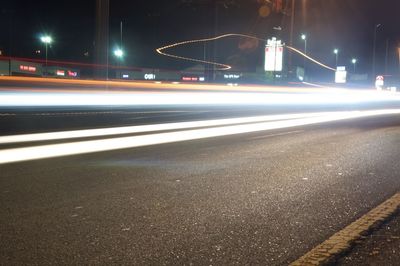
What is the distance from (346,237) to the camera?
541cm

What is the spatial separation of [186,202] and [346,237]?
2139 mm

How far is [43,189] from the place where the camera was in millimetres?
7469

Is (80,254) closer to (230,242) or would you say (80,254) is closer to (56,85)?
(230,242)

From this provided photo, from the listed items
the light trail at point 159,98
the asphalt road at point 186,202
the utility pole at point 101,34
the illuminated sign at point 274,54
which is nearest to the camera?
the asphalt road at point 186,202

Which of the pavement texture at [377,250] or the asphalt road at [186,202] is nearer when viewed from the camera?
the pavement texture at [377,250]

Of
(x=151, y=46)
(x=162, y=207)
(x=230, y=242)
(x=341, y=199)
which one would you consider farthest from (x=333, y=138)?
(x=151, y=46)

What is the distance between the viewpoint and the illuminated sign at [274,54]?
43734mm

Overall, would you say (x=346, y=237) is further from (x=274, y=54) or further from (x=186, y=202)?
(x=274, y=54)

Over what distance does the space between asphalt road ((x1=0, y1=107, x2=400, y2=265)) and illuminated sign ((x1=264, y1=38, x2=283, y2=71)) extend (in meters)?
32.3

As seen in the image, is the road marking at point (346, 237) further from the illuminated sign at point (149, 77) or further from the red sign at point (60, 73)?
the illuminated sign at point (149, 77)

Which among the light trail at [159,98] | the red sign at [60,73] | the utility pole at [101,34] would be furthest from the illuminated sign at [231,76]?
the utility pole at [101,34]

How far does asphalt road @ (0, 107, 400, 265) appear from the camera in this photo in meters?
4.96

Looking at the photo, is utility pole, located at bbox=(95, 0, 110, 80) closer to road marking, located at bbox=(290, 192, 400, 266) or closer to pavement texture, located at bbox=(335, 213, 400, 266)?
road marking, located at bbox=(290, 192, 400, 266)

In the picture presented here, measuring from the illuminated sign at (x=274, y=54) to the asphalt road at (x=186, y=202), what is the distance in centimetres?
3232
